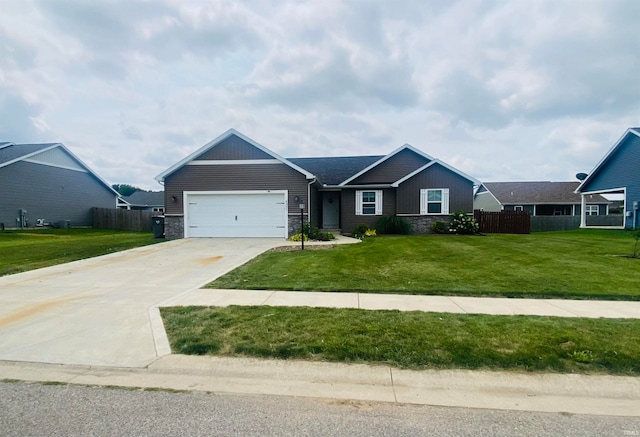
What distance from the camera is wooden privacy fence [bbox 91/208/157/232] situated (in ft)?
90.3

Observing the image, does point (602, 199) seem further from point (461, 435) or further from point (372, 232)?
point (461, 435)


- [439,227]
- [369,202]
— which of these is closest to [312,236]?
[369,202]

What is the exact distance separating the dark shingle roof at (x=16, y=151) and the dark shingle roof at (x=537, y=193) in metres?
42.1

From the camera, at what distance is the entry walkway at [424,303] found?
5.32 meters

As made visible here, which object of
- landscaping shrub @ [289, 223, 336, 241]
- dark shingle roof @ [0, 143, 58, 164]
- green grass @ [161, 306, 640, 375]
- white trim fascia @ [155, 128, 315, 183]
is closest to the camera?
green grass @ [161, 306, 640, 375]

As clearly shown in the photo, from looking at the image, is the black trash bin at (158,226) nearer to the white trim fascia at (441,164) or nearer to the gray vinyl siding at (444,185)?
the white trim fascia at (441,164)

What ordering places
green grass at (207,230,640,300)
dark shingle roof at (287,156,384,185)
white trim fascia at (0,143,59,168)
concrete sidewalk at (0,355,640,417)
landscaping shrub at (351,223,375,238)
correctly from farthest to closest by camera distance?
1. dark shingle roof at (287,156,384,185)
2. white trim fascia at (0,143,59,168)
3. landscaping shrub at (351,223,375,238)
4. green grass at (207,230,640,300)
5. concrete sidewalk at (0,355,640,417)

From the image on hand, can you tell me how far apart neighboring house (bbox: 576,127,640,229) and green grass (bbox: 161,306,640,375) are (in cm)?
2112

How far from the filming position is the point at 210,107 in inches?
695

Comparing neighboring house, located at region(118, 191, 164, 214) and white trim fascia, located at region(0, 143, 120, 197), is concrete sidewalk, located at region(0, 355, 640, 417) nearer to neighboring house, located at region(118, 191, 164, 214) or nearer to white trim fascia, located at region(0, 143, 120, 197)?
white trim fascia, located at region(0, 143, 120, 197)

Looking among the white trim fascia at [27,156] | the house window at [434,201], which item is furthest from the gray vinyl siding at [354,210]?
the white trim fascia at [27,156]

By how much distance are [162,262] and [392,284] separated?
7.22m

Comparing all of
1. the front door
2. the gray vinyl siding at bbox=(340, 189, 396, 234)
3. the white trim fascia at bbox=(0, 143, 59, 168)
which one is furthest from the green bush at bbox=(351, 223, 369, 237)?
the white trim fascia at bbox=(0, 143, 59, 168)

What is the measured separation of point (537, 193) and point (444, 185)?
23921mm
